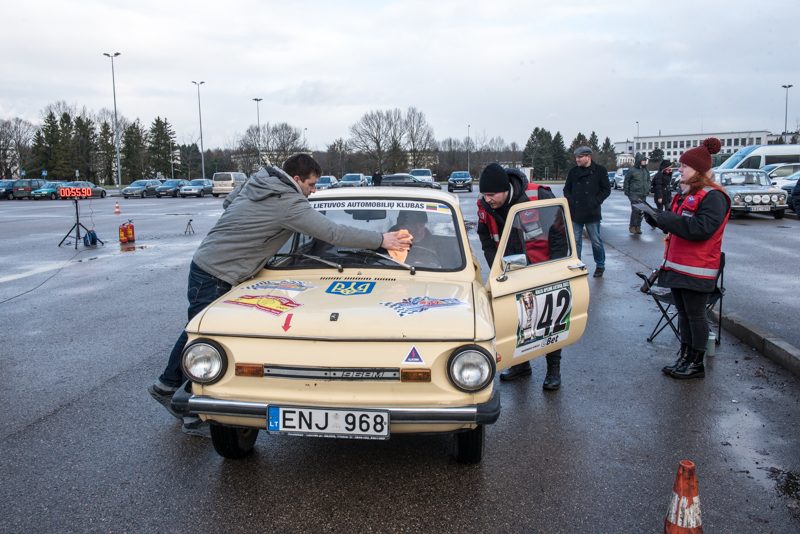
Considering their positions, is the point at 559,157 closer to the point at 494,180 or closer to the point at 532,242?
the point at 494,180

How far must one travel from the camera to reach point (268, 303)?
3.71 m

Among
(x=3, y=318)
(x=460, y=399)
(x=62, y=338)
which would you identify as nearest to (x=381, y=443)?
(x=460, y=399)

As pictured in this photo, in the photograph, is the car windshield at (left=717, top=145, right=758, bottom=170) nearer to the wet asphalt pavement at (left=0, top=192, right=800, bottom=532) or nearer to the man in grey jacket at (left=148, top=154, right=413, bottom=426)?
the wet asphalt pavement at (left=0, top=192, right=800, bottom=532)

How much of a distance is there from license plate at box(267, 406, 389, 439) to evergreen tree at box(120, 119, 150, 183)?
322ft

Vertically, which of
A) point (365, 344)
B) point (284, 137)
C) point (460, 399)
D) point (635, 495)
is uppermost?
point (284, 137)

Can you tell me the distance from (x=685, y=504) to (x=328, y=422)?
66.3 inches

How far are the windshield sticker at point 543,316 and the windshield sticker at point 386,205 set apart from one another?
3.08 feet

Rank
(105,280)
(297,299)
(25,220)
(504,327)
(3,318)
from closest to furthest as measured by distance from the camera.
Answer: (297,299)
(504,327)
(3,318)
(105,280)
(25,220)

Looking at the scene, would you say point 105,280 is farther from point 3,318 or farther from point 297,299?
point 297,299

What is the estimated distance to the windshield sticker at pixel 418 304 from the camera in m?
3.54

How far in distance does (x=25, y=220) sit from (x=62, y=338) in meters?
21.8

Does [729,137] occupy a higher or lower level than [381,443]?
higher

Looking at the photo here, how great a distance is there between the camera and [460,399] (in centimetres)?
330

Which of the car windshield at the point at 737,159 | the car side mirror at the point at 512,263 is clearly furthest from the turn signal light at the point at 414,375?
the car windshield at the point at 737,159
